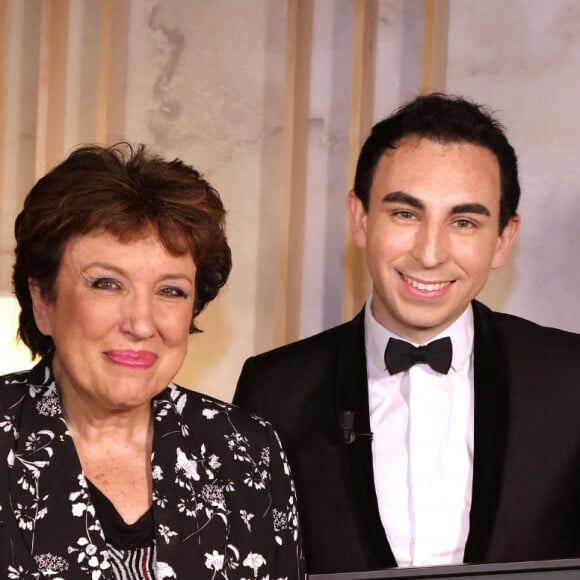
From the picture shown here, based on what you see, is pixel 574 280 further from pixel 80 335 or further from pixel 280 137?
pixel 80 335

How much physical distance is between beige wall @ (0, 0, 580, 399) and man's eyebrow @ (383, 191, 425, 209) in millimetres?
816

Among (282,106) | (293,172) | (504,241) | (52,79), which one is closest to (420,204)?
(504,241)

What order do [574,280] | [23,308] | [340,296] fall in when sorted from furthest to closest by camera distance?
[340,296] → [574,280] → [23,308]

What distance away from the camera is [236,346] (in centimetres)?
394

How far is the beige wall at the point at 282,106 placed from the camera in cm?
362

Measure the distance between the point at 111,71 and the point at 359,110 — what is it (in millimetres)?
897

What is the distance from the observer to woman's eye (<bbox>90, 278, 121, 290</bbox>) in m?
2.28

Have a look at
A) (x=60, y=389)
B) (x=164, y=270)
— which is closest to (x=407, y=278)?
(x=164, y=270)

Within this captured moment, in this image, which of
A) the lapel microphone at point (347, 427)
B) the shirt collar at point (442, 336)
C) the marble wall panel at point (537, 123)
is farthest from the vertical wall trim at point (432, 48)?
the lapel microphone at point (347, 427)

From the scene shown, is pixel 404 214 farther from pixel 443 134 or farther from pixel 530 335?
pixel 530 335

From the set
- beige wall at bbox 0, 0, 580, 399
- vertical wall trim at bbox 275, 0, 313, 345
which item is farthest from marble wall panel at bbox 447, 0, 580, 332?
vertical wall trim at bbox 275, 0, 313, 345

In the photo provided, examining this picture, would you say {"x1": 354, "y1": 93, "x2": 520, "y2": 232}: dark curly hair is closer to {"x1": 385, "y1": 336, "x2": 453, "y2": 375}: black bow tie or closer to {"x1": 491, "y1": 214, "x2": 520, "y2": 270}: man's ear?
{"x1": 491, "y1": 214, "x2": 520, "y2": 270}: man's ear

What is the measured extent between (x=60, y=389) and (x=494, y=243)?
1160 millimetres

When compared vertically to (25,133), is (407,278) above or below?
below
